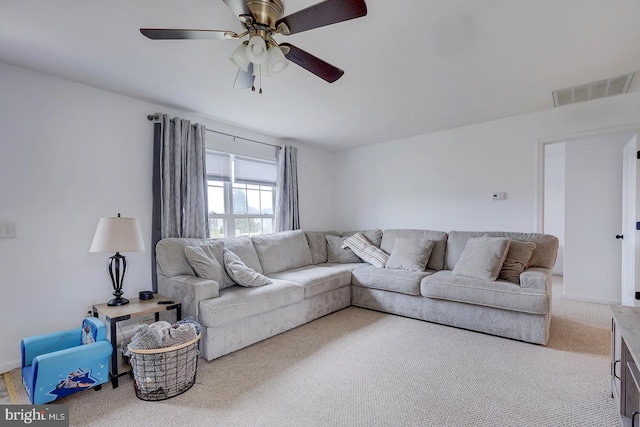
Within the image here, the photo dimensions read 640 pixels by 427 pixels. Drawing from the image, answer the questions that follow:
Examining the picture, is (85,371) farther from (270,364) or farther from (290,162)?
(290,162)

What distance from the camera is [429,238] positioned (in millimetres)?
4020

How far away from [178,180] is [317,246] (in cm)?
216

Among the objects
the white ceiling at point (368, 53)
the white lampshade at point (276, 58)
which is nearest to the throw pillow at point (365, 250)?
the white ceiling at point (368, 53)

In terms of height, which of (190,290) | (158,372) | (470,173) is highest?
(470,173)

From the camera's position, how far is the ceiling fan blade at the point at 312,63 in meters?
1.78

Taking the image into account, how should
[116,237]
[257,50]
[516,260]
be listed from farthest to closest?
[516,260]
[116,237]
[257,50]

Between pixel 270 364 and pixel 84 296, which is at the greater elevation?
pixel 84 296

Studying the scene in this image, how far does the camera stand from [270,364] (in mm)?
2400

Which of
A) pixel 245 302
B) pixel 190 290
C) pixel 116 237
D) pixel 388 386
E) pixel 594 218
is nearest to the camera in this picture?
pixel 388 386

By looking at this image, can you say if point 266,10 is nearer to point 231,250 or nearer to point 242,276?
point 242,276

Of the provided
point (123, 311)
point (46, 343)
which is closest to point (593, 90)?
point (123, 311)

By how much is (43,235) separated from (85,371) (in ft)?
4.18

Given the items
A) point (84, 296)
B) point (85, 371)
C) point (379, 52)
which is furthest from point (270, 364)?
point (379, 52)

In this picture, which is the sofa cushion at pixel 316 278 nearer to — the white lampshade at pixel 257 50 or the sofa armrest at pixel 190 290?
the sofa armrest at pixel 190 290
